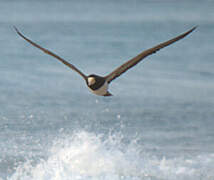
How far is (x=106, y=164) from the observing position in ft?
24.7

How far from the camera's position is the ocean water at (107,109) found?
24.6 ft

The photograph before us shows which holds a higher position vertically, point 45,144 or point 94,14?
point 45,144

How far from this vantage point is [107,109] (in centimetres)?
949

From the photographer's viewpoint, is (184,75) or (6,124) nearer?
(6,124)

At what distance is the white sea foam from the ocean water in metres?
0.01

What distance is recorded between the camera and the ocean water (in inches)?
295

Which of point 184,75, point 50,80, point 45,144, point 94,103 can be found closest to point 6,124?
point 45,144

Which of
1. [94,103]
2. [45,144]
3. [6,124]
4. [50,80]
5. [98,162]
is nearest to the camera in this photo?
[98,162]

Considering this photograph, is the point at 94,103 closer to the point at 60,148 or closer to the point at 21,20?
the point at 60,148

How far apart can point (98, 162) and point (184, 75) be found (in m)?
4.14

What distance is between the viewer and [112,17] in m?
17.2

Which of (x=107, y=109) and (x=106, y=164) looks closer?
(x=106, y=164)

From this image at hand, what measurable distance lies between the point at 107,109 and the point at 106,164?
80.8 inches

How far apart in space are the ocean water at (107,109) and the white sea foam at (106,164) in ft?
0.04
